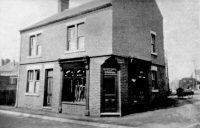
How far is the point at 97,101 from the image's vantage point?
12.5 metres

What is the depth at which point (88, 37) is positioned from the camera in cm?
1382

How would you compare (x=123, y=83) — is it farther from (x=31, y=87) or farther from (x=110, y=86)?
(x=31, y=87)

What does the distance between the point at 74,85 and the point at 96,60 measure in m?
2.84

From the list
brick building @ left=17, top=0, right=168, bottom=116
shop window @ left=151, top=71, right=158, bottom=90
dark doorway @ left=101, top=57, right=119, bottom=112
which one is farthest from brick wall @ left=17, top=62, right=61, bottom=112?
shop window @ left=151, top=71, right=158, bottom=90

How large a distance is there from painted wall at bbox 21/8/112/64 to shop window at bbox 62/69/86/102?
124 centimetres

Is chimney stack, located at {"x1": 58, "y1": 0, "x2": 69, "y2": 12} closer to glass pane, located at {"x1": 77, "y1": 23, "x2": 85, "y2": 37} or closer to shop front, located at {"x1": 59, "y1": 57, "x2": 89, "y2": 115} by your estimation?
glass pane, located at {"x1": 77, "y1": 23, "x2": 85, "y2": 37}

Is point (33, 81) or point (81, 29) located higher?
point (81, 29)

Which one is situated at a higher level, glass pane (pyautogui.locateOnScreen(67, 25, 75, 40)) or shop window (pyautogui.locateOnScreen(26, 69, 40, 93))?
glass pane (pyautogui.locateOnScreen(67, 25, 75, 40))

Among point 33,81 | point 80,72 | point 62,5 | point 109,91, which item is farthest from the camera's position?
point 62,5

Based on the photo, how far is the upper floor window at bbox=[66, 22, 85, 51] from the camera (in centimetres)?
1439

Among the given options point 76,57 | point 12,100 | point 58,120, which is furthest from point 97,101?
point 12,100

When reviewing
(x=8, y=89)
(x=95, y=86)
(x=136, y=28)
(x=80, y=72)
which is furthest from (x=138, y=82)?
(x=8, y=89)

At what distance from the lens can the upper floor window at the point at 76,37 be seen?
14.4 m

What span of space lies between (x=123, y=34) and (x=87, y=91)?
4459 mm
